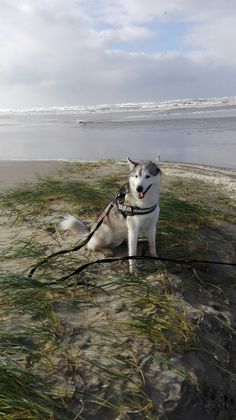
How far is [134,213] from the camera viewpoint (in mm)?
3469

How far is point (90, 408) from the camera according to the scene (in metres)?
2.07

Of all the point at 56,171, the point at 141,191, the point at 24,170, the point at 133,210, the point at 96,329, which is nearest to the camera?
the point at 96,329

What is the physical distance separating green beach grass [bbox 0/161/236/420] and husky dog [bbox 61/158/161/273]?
0.23m

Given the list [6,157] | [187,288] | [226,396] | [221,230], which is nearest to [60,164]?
[6,157]

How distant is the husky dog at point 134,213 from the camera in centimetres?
344

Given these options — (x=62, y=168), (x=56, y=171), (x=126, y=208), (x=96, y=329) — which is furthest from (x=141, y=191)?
(x=62, y=168)

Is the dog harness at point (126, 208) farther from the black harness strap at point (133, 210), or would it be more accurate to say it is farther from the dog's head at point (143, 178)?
the dog's head at point (143, 178)

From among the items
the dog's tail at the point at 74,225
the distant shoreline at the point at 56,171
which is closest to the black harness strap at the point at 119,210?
the dog's tail at the point at 74,225

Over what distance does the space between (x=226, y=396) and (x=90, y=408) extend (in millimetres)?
842

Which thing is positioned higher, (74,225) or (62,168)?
(74,225)

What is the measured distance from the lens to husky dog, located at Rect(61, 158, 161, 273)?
3443 millimetres

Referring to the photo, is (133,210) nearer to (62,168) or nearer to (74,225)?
(74,225)

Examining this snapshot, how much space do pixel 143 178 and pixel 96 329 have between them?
1.36 m

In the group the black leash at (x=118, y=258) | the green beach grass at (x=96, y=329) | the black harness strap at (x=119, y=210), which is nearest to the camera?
the green beach grass at (x=96, y=329)
